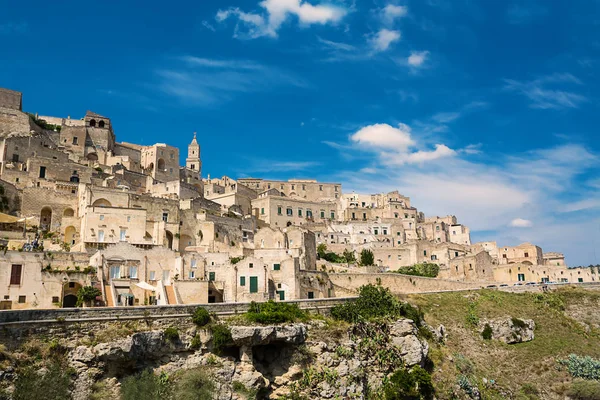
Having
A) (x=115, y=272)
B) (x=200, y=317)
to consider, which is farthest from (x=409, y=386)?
(x=115, y=272)

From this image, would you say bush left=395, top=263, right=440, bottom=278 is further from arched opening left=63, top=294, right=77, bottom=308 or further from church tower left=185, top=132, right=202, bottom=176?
church tower left=185, top=132, right=202, bottom=176

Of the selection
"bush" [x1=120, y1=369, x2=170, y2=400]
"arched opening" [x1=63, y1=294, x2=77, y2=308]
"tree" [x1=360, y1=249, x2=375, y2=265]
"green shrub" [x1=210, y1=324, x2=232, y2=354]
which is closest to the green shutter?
"green shrub" [x1=210, y1=324, x2=232, y2=354]

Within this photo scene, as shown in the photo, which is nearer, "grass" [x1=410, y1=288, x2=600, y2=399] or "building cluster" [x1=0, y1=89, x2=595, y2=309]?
"building cluster" [x1=0, y1=89, x2=595, y2=309]

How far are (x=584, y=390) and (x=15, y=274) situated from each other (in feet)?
127

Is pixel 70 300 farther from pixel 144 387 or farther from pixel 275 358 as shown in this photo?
pixel 275 358

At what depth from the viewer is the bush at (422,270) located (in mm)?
60156

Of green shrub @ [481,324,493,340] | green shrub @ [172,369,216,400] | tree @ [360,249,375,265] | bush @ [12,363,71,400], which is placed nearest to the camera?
bush @ [12,363,71,400]

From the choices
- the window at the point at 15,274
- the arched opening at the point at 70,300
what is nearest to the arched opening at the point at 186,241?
the arched opening at the point at 70,300

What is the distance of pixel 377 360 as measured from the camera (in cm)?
3666

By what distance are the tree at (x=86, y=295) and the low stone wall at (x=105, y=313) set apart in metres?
4.84

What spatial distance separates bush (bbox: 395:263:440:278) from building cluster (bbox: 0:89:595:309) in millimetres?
1637

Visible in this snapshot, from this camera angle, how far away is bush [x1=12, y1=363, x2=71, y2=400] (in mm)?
23533

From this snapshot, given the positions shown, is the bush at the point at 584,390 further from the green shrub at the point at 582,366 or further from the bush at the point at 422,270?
the bush at the point at 422,270

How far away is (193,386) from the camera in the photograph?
28.1 metres
